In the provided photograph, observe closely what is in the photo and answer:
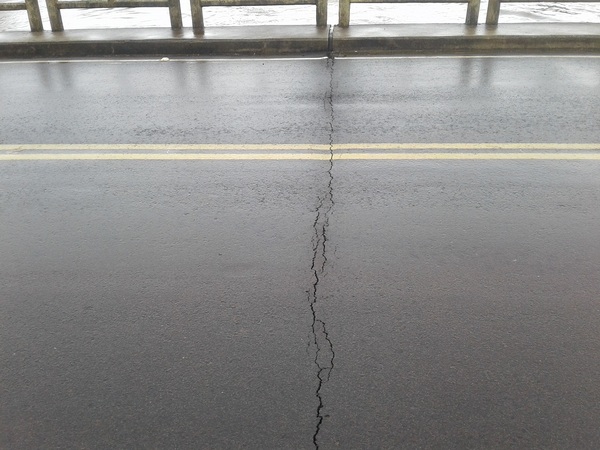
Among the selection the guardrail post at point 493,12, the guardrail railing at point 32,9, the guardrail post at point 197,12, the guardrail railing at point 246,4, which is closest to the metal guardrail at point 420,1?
the guardrail post at point 493,12

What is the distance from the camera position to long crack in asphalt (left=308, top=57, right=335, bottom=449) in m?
3.09

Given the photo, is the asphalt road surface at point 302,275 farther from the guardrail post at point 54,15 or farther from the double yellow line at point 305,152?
the guardrail post at point 54,15

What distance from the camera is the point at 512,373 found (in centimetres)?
312

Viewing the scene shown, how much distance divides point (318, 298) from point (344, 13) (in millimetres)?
8928

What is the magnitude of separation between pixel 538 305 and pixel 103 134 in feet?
15.8

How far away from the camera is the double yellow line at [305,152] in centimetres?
590

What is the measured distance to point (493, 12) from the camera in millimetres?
11477

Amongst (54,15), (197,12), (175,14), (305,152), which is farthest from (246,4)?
(305,152)

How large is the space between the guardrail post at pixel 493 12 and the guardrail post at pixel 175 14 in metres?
5.69

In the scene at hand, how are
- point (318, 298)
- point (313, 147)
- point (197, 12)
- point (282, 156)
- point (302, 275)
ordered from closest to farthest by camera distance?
point (318, 298), point (302, 275), point (282, 156), point (313, 147), point (197, 12)

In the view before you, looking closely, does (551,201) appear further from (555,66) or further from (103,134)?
(555,66)

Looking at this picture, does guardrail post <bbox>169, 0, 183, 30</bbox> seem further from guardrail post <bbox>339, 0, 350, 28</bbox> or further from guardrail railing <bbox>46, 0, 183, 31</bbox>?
guardrail post <bbox>339, 0, 350, 28</bbox>

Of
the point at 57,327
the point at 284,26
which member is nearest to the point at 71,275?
the point at 57,327

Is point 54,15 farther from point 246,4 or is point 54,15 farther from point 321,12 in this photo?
point 321,12
